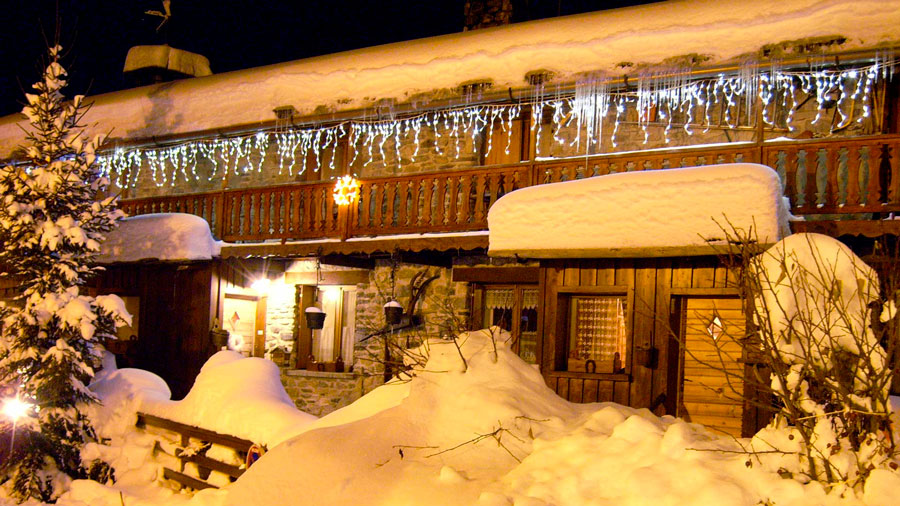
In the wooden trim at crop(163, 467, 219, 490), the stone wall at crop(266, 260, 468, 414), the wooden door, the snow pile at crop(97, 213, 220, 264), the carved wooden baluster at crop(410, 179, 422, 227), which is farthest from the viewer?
the snow pile at crop(97, 213, 220, 264)

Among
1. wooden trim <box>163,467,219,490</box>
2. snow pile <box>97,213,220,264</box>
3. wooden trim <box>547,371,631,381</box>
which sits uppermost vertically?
snow pile <box>97,213,220,264</box>

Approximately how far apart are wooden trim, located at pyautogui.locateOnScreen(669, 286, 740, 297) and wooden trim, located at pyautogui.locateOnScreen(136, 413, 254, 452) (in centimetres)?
481

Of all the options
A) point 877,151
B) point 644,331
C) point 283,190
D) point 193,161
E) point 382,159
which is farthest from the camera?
point 193,161

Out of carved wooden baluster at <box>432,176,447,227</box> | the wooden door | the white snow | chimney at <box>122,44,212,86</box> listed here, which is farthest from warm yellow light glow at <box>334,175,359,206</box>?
chimney at <box>122,44,212,86</box>

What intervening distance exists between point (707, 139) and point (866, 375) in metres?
7.45

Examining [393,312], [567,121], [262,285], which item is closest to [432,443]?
[393,312]

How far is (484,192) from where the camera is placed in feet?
36.3

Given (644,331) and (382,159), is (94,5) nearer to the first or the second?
(382,159)

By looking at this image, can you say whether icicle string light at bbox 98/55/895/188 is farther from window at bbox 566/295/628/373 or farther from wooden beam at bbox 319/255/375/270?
→ window at bbox 566/295/628/373

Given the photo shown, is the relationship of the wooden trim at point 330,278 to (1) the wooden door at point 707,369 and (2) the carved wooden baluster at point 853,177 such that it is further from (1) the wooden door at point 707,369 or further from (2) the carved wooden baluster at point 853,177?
(2) the carved wooden baluster at point 853,177

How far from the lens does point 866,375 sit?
4023 mm

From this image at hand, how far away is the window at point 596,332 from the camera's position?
9844 millimetres

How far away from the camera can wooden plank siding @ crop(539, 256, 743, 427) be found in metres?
9.10

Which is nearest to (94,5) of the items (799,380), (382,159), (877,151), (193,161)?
(193,161)
